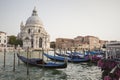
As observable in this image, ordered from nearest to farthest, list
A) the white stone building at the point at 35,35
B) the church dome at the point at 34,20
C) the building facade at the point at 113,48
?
the building facade at the point at 113,48
the white stone building at the point at 35,35
the church dome at the point at 34,20

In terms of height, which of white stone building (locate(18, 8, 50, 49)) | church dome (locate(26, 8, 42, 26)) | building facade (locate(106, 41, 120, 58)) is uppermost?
church dome (locate(26, 8, 42, 26))

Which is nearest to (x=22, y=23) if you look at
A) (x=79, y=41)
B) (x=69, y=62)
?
(x=79, y=41)

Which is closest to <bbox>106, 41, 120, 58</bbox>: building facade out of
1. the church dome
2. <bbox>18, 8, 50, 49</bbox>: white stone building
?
<bbox>18, 8, 50, 49</bbox>: white stone building

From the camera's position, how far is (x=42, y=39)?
5084cm

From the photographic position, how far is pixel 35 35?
50.3 metres

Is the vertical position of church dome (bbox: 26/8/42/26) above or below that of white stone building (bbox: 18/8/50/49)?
above

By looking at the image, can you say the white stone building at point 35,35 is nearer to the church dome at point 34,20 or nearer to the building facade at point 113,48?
the church dome at point 34,20

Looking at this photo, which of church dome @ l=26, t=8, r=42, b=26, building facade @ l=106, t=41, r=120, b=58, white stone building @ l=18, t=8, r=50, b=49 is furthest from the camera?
church dome @ l=26, t=8, r=42, b=26

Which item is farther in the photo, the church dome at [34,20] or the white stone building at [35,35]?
the church dome at [34,20]

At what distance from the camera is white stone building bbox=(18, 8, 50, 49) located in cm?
5012

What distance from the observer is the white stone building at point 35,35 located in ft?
164

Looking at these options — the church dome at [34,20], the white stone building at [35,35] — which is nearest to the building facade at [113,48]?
the white stone building at [35,35]

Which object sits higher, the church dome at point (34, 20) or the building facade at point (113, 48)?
the church dome at point (34, 20)

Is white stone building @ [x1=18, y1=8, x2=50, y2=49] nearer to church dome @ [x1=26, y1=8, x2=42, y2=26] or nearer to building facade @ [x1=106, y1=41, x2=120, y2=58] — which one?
church dome @ [x1=26, y1=8, x2=42, y2=26]
